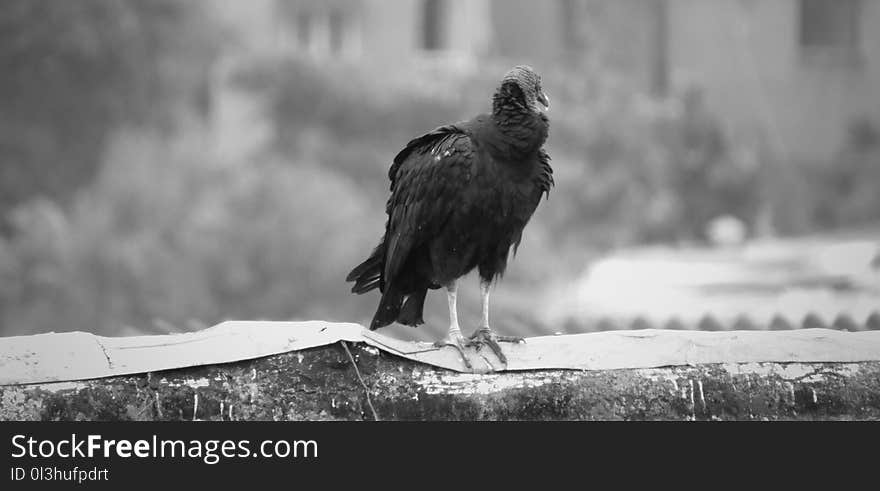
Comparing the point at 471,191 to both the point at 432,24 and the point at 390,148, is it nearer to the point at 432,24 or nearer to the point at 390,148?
the point at 390,148

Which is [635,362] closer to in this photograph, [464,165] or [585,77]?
[464,165]

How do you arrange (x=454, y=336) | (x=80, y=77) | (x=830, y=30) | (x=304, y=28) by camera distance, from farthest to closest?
(x=830, y=30) → (x=304, y=28) → (x=80, y=77) → (x=454, y=336)

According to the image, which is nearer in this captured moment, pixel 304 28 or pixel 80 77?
pixel 80 77

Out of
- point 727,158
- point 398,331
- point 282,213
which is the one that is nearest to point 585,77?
point 727,158

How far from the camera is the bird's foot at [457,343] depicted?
3055mm

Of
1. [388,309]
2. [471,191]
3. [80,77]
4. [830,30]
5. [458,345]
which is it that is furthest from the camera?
[830,30]

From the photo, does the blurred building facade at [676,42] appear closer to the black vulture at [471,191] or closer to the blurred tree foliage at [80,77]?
the blurred tree foliage at [80,77]

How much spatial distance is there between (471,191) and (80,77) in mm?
12661

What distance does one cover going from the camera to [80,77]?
15.1 metres

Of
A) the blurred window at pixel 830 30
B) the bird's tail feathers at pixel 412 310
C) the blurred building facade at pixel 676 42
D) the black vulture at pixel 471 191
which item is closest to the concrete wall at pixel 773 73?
the blurred building facade at pixel 676 42

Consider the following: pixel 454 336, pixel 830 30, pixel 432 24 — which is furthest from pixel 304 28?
pixel 454 336

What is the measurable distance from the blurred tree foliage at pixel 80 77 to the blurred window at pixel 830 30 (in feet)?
30.6

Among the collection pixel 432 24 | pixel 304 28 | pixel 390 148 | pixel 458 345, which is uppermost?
pixel 432 24

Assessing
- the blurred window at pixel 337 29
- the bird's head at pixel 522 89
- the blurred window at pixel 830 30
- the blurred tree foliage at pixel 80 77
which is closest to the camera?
the bird's head at pixel 522 89
